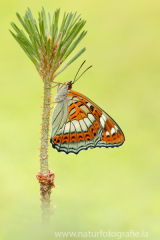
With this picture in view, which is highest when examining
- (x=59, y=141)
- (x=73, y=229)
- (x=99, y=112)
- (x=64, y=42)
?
(x=64, y=42)

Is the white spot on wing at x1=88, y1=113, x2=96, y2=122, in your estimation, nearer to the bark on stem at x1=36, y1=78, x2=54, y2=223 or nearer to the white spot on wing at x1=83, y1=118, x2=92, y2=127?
the white spot on wing at x1=83, y1=118, x2=92, y2=127

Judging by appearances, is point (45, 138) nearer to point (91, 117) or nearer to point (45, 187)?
point (45, 187)

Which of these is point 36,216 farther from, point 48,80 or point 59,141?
point 59,141

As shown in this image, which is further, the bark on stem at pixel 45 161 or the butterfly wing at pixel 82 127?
the butterfly wing at pixel 82 127

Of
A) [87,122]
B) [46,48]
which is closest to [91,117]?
[87,122]

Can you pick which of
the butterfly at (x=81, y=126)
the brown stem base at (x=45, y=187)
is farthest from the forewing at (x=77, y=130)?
the brown stem base at (x=45, y=187)

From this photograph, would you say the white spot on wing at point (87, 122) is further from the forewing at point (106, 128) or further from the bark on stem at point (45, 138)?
the bark on stem at point (45, 138)

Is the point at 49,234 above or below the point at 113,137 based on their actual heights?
below

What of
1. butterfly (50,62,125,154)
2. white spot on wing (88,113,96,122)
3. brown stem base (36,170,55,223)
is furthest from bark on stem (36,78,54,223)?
white spot on wing (88,113,96,122)

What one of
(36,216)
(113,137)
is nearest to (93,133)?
(113,137)
